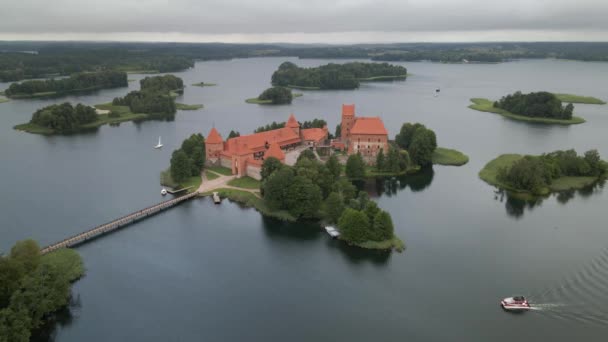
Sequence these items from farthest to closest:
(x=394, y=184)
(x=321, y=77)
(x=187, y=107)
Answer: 1. (x=321, y=77)
2. (x=187, y=107)
3. (x=394, y=184)

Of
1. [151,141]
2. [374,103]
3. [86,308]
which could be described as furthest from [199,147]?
[374,103]

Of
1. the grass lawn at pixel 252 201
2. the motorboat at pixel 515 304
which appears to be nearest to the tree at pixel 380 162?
the grass lawn at pixel 252 201

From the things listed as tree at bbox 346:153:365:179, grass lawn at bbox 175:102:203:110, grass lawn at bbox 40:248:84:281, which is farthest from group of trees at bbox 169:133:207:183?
grass lawn at bbox 175:102:203:110

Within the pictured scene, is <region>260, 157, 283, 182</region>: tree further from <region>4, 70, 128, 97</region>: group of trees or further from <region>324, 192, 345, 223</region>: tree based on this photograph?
<region>4, 70, 128, 97</region>: group of trees

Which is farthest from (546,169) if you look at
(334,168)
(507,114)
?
(507,114)

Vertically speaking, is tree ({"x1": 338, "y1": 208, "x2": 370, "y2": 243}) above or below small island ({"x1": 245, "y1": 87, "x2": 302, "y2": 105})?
below

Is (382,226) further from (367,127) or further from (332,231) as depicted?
(367,127)

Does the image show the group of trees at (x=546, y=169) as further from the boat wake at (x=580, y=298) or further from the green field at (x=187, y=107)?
the green field at (x=187, y=107)
